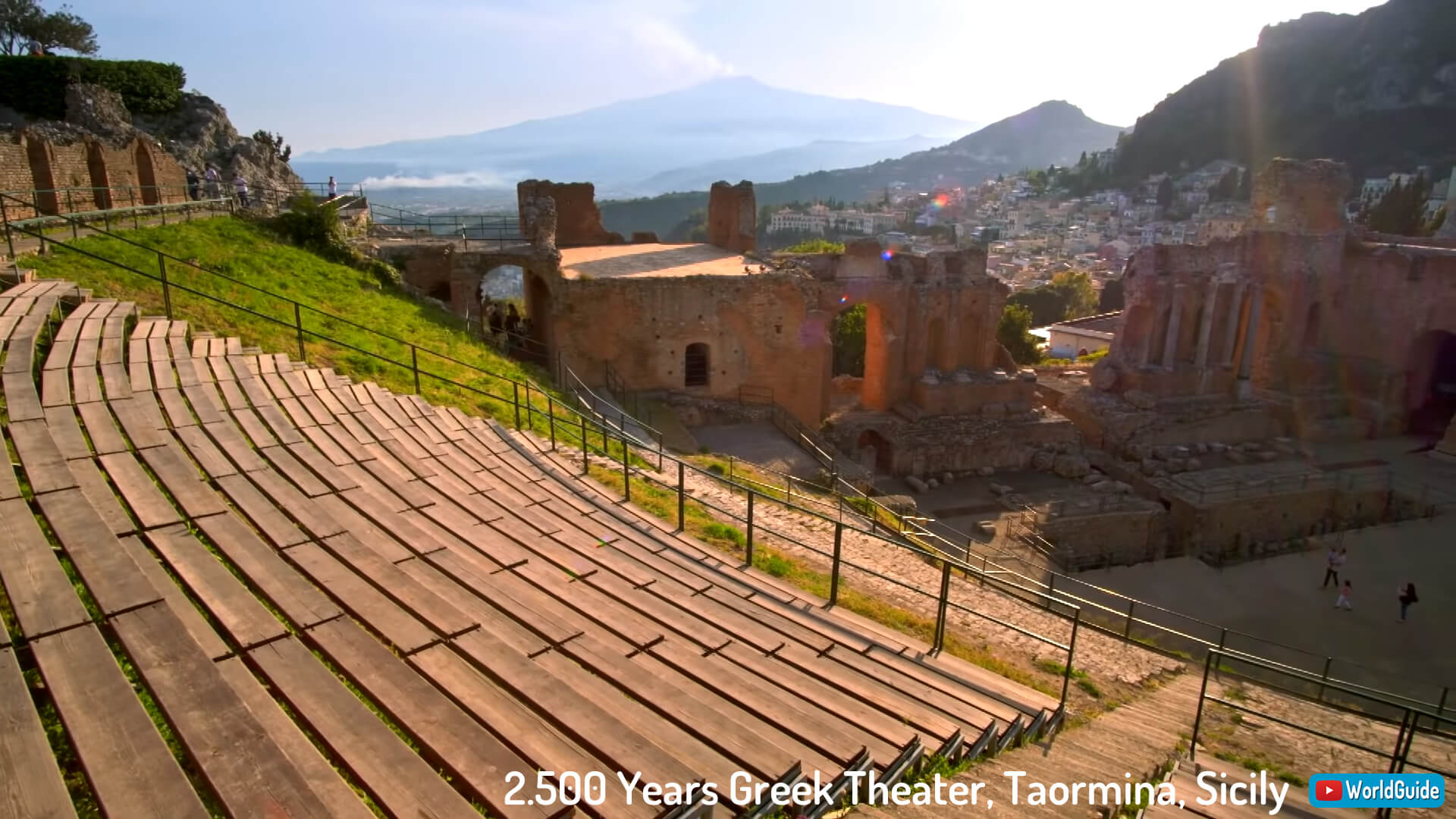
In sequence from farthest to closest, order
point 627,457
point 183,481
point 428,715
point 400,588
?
point 627,457
point 183,481
point 400,588
point 428,715

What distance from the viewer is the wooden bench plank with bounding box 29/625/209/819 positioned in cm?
364

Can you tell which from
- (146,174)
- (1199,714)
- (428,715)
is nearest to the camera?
(428,715)

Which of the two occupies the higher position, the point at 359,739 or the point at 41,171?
the point at 41,171

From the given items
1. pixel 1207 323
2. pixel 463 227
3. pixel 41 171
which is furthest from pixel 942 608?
pixel 1207 323

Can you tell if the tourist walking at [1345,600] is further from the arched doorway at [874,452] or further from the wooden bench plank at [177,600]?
the wooden bench plank at [177,600]

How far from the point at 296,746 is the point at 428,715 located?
0.70 metres

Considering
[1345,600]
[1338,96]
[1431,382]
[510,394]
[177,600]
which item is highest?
[1338,96]

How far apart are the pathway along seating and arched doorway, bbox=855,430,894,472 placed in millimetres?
14577

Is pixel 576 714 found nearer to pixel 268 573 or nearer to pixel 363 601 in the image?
pixel 363 601

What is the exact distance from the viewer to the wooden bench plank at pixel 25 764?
137 inches

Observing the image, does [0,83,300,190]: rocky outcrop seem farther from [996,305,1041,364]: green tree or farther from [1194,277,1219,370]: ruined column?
[996,305,1041,364]: green tree

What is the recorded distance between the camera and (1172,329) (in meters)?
Answer: 28.1

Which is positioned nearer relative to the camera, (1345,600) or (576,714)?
(576,714)

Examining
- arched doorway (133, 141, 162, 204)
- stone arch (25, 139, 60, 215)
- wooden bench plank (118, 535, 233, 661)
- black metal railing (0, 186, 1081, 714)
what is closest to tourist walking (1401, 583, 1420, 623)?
black metal railing (0, 186, 1081, 714)
